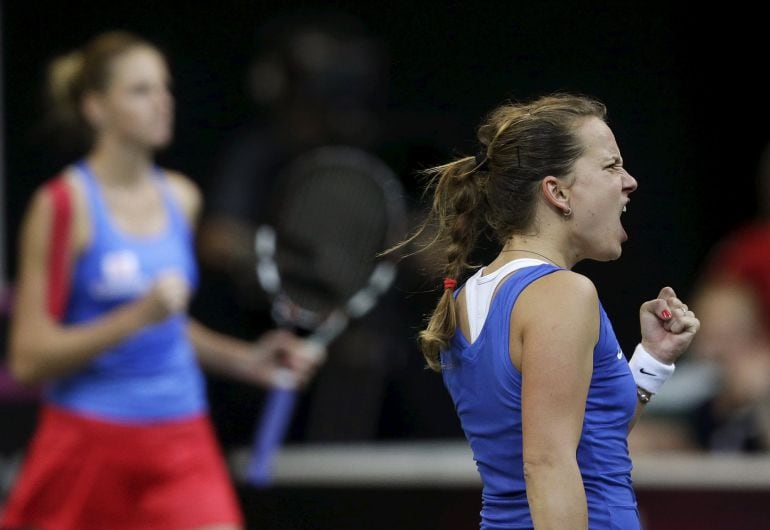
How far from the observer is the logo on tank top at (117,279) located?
13.6 feet

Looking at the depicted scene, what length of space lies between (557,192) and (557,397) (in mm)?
346

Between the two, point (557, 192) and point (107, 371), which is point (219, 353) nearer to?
point (107, 371)

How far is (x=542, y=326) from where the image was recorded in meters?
2.33

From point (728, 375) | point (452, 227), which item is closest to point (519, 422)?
point (452, 227)

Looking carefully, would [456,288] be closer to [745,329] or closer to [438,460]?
[438,460]

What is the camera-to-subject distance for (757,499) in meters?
5.01

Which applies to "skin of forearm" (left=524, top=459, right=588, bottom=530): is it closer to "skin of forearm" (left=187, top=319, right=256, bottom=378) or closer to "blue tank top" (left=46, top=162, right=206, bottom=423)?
"blue tank top" (left=46, top=162, right=206, bottom=423)

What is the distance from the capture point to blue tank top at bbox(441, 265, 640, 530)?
2406 mm

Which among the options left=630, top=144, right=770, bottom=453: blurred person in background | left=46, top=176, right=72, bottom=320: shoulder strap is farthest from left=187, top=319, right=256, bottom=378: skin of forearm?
left=630, top=144, right=770, bottom=453: blurred person in background

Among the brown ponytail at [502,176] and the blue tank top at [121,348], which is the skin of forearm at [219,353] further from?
the brown ponytail at [502,176]

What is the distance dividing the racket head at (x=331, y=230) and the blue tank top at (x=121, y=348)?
722 mm

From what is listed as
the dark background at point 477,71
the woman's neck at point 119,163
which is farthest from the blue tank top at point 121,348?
the dark background at point 477,71

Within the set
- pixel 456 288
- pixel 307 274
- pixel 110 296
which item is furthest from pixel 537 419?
pixel 307 274

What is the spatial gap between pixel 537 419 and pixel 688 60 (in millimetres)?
4686
